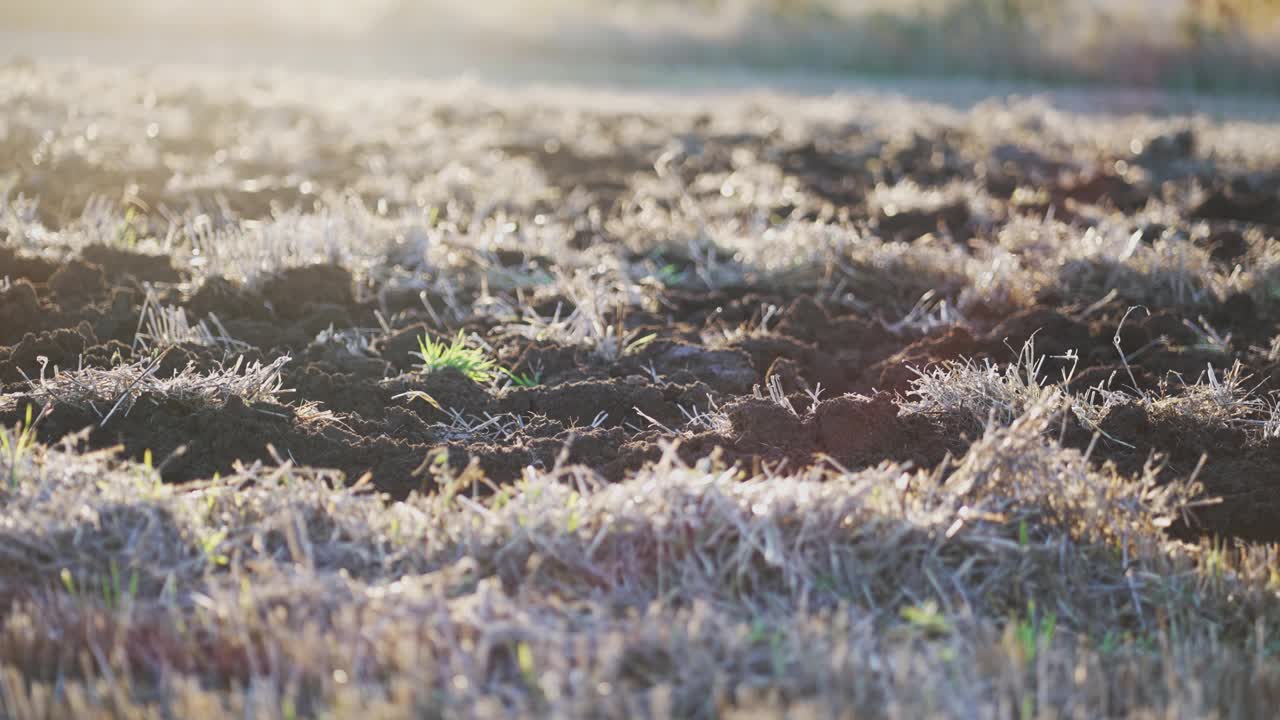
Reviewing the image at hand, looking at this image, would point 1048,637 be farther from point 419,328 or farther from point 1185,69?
point 1185,69

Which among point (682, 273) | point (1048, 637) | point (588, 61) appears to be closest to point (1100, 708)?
point (1048, 637)

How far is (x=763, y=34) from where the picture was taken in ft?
107

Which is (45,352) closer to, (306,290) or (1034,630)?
(306,290)

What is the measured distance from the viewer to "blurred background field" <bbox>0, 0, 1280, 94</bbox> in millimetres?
27156

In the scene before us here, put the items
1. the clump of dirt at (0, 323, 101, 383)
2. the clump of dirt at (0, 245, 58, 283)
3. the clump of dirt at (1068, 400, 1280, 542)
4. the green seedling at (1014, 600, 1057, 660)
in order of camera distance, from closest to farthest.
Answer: the green seedling at (1014, 600, 1057, 660)
the clump of dirt at (1068, 400, 1280, 542)
the clump of dirt at (0, 323, 101, 383)
the clump of dirt at (0, 245, 58, 283)

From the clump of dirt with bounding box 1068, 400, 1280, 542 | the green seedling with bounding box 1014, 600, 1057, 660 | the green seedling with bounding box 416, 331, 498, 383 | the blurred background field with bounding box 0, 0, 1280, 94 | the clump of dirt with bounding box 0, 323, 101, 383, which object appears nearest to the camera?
the green seedling with bounding box 1014, 600, 1057, 660

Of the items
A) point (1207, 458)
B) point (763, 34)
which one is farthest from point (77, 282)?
point (763, 34)

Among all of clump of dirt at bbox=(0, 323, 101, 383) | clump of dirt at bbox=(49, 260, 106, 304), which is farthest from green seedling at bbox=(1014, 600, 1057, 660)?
clump of dirt at bbox=(49, 260, 106, 304)

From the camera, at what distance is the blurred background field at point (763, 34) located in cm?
2716

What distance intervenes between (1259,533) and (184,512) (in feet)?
8.60

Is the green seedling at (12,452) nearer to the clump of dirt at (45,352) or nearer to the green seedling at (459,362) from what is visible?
the clump of dirt at (45,352)

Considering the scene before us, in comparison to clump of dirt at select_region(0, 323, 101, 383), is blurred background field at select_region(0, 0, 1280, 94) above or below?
above

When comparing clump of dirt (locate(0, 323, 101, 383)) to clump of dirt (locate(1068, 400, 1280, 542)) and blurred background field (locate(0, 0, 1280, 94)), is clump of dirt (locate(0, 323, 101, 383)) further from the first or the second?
blurred background field (locate(0, 0, 1280, 94))

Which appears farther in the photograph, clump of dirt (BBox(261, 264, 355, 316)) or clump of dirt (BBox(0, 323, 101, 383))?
clump of dirt (BBox(261, 264, 355, 316))
